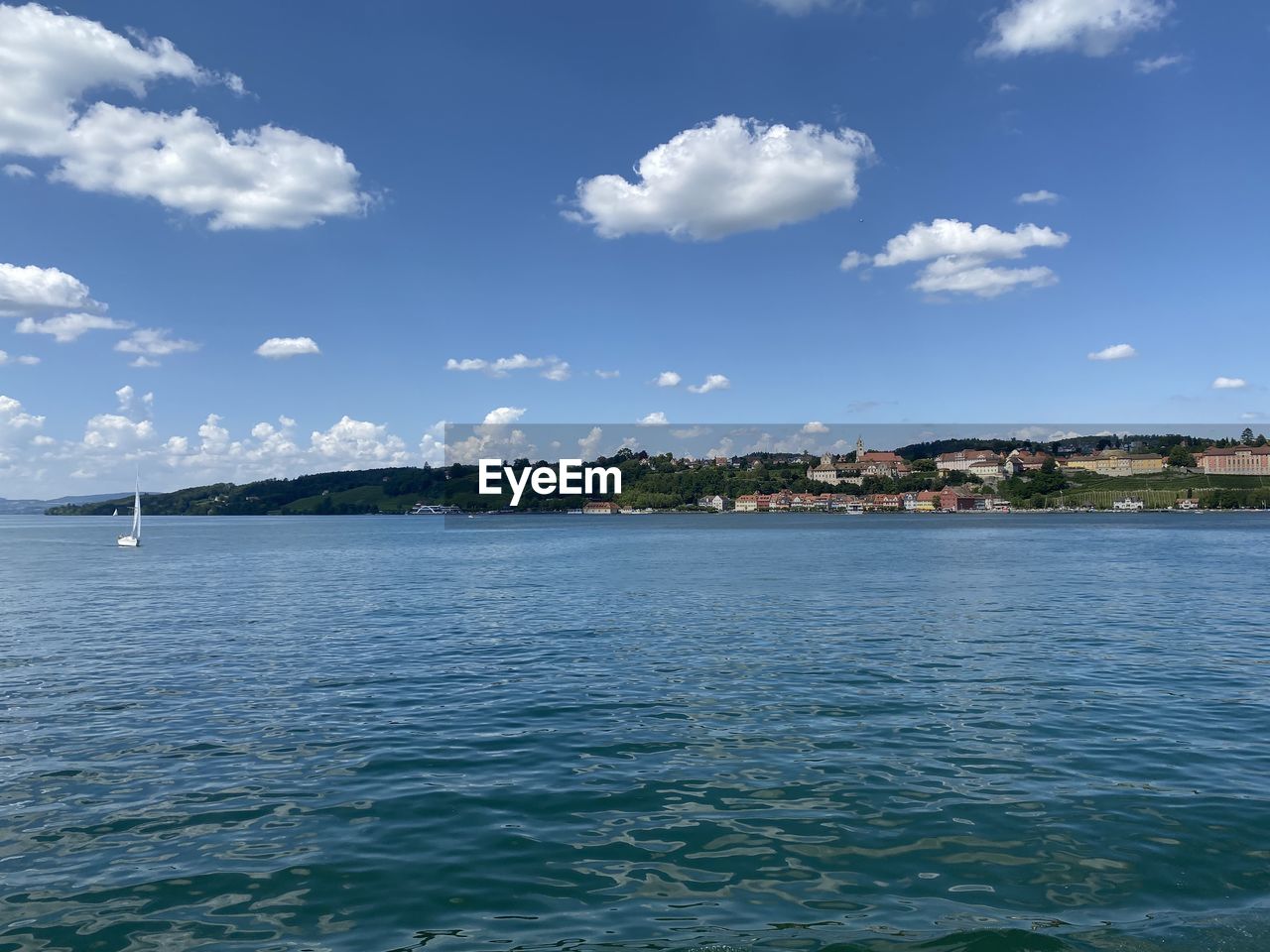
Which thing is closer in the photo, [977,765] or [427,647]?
[977,765]

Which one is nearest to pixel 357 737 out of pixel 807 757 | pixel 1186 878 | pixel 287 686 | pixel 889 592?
pixel 287 686

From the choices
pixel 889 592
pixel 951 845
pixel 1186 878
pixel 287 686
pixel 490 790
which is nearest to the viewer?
pixel 1186 878

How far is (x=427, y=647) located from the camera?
105 feet

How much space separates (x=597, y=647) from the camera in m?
31.4

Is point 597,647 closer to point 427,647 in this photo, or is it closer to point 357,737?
point 427,647

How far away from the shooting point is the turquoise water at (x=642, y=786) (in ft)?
33.2

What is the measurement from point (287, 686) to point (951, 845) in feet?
64.5

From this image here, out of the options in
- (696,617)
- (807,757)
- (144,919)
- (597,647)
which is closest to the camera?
(144,919)

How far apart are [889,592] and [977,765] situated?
3548 cm

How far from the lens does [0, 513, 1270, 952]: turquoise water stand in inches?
398

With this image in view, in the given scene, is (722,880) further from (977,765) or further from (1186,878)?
(977,765)

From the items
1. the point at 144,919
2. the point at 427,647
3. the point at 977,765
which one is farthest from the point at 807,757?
the point at 427,647

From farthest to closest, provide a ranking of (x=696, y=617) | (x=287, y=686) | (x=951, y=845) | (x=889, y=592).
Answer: (x=889, y=592) < (x=696, y=617) < (x=287, y=686) < (x=951, y=845)

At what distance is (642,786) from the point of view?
15000 mm
